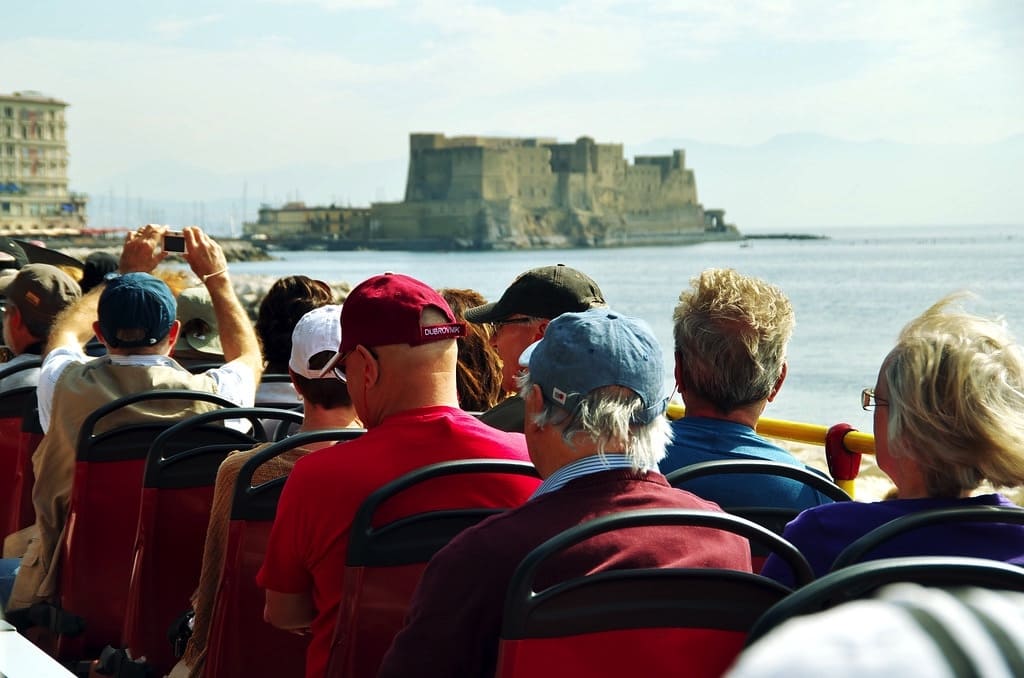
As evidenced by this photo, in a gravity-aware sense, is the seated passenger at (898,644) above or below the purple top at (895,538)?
above

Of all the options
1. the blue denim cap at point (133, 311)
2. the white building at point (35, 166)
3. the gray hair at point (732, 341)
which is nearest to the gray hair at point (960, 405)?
the gray hair at point (732, 341)

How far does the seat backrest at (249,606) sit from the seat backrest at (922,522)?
1.20 meters

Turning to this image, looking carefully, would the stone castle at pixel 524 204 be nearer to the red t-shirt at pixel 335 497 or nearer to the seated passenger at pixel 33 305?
the seated passenger at pixel 33 305

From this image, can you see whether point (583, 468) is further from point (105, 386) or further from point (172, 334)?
point (172, 334)

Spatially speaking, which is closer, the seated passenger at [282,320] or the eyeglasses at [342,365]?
the eyeglasses at [342,365]

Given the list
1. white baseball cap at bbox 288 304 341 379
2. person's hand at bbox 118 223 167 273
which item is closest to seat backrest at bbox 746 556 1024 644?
white baseball cap at bbox 288 304 341 379

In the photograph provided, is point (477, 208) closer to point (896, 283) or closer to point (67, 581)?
point (896, 283)

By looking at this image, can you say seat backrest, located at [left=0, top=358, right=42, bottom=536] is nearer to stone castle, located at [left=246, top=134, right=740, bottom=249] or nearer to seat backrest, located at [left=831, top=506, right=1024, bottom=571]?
seat backrest, located at [left=831, top=506, right=1024, bottom=571]

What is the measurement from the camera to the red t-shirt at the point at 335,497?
2283 mm

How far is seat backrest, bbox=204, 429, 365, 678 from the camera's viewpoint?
2576 mm

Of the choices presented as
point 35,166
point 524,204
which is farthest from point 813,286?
point 35,166

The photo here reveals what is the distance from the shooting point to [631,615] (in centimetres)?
165

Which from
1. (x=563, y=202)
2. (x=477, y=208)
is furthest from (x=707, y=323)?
(x=563, y=202)

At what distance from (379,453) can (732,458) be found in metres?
0.80
